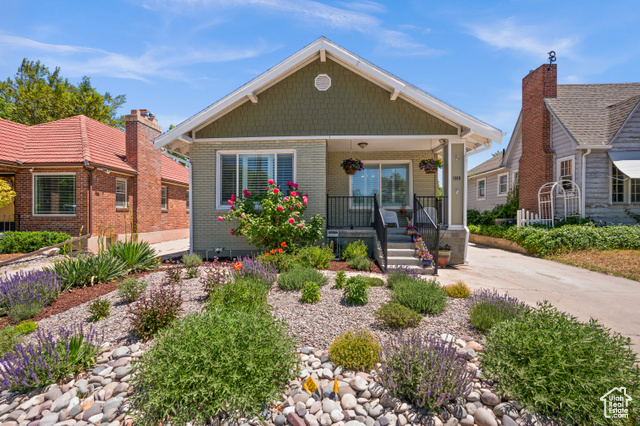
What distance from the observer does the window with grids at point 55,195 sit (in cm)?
1180

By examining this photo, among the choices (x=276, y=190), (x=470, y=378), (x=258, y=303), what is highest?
(x=276, y=190)

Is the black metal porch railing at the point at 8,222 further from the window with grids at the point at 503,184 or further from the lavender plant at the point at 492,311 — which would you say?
the window with grids at the point at 503,184

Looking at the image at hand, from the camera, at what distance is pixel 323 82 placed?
28.7ft

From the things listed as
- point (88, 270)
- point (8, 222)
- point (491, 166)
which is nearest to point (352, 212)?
point (88, 270)

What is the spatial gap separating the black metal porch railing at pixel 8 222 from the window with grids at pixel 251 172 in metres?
9.43

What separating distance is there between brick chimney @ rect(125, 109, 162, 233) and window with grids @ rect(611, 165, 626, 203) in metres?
19.8

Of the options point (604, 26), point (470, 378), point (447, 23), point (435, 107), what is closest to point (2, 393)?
point (470, 378)

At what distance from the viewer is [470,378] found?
263 centimetres

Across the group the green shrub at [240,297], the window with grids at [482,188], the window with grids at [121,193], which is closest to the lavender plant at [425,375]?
the green shrub at [240,297]

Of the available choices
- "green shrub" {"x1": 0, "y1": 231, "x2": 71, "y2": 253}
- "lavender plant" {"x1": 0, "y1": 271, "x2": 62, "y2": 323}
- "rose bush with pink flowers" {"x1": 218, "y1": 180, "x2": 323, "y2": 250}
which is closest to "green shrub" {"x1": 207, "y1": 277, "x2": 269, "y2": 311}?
"lavender plant" {"x1": 0, "y1": 271, "x2": 62, "y2": 323}

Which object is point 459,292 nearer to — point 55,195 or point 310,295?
point 310,295

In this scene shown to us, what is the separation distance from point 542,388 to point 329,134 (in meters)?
7.43

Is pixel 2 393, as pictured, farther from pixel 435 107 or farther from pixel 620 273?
pixel 620 273
